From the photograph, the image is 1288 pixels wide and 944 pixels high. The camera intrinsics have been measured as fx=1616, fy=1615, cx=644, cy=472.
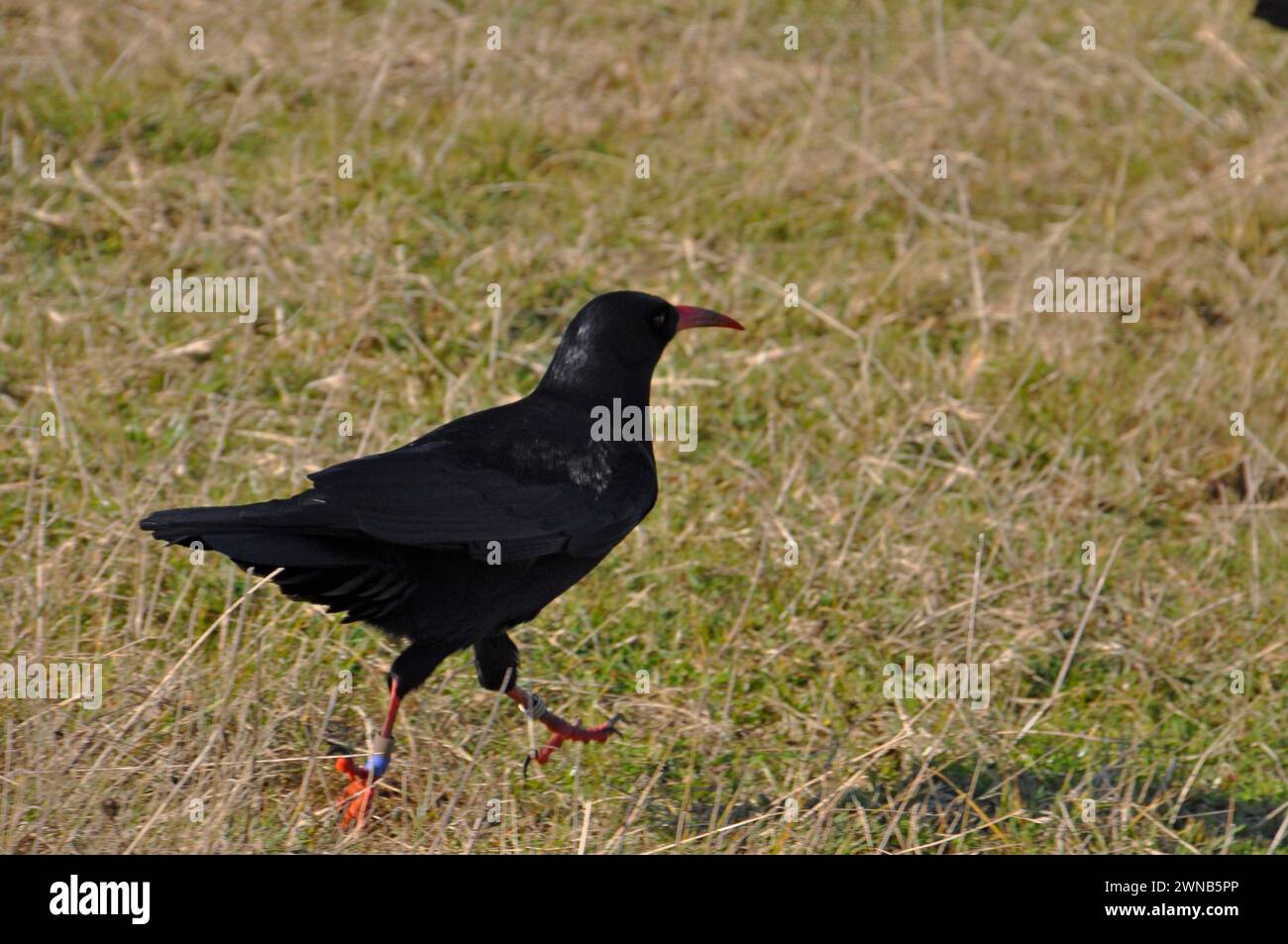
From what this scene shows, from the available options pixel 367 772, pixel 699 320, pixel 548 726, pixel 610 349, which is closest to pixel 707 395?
pixel 699 320

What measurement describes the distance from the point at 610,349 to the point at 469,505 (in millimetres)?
871

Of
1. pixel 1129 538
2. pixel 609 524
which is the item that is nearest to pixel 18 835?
pixel 609 524

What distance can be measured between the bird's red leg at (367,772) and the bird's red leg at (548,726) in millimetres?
410

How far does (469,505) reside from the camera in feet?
14.3

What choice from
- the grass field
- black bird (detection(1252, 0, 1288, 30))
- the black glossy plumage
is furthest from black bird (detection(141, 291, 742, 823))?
black bird (detection(1252, 0, 1288, 30))

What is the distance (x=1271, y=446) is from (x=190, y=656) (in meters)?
4.48

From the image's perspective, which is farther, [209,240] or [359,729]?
[209,240]

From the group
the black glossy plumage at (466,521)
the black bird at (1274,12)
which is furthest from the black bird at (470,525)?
the black bird at (1274,12)

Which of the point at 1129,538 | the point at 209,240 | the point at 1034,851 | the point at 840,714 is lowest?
the point at 1034,851

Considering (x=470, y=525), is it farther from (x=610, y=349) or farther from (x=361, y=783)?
(x=610, y=349)

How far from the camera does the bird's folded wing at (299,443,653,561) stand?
13.6 ft

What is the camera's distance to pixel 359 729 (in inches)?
190

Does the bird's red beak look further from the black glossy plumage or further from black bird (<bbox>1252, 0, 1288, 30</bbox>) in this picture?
black bird (<bbox>1252, 0, 1288, 30</bbox>)

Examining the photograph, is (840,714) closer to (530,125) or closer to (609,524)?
(609,524)
